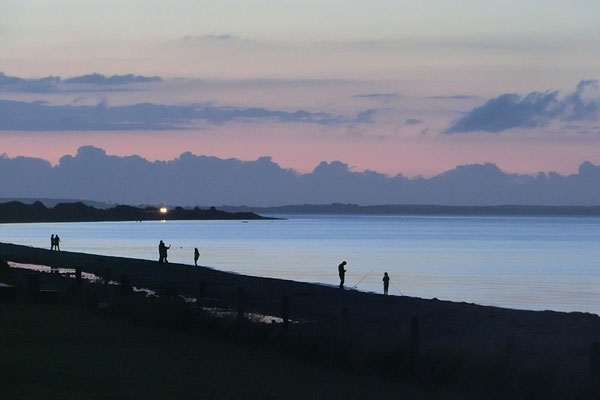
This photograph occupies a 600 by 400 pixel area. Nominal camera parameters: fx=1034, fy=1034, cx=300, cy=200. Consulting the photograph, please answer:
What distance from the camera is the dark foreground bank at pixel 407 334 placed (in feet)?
47.6

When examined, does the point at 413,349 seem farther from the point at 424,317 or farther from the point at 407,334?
the point at 424,317

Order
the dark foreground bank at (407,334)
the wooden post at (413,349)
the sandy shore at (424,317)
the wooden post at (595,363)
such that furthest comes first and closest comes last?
Result: the sandy shore at (424,317) → the wooden post at (413,349) → the dark foreground bank at (407,334) → the wooden post at (595,363)

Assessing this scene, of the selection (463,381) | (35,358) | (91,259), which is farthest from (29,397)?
(91,259)

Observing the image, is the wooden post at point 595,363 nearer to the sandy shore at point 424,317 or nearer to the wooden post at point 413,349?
the sandy shore at point 424,317

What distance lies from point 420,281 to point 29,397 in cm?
4877

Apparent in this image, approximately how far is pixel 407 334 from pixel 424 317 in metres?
13.1

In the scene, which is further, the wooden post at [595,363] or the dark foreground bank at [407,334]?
the dark foreground bank at [407,334]

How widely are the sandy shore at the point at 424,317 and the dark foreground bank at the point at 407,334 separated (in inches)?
1.9

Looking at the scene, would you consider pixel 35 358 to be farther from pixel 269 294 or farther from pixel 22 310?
pixel 269 294

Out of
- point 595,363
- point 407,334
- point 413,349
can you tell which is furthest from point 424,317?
point 595,363

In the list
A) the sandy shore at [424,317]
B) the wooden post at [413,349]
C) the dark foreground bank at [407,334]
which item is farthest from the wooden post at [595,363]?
the wooden post at [413,349]

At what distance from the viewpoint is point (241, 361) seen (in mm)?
15211

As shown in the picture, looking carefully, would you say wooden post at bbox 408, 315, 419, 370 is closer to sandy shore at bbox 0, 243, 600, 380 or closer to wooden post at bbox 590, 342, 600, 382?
sandy shore at bbox 0, 243, 600, 380

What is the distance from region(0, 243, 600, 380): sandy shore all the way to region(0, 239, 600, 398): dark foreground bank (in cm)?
5
